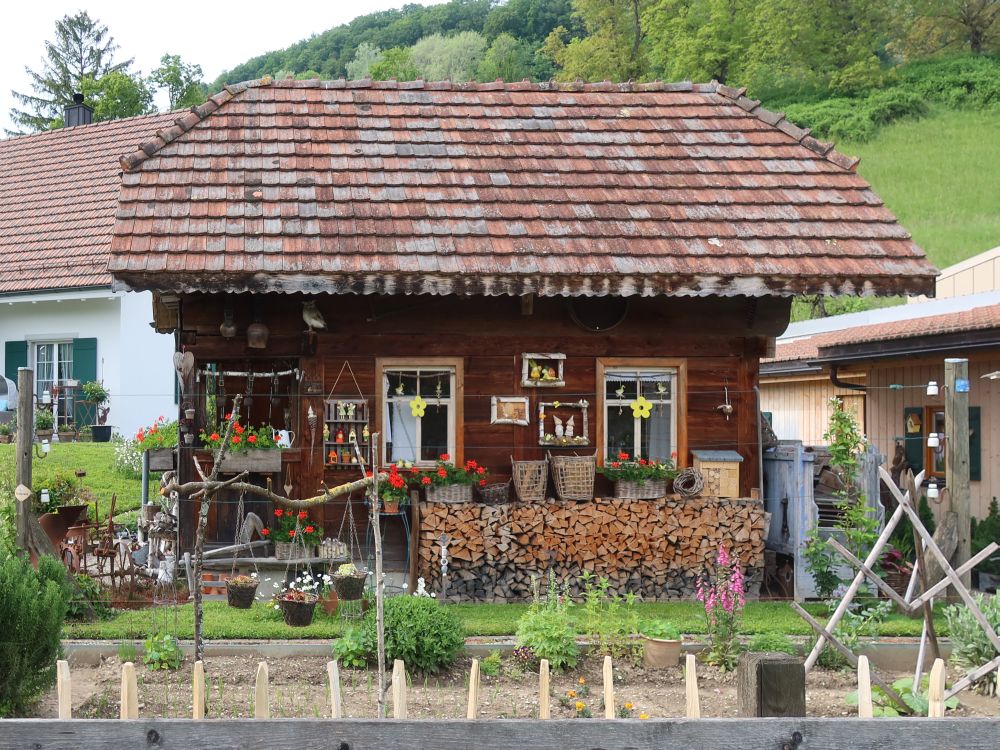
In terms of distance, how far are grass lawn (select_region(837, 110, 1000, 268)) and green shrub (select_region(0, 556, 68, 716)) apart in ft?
116

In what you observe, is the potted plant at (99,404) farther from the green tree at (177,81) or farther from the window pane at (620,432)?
the green tree at (177,81)

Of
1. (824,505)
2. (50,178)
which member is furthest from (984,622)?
(50,178)

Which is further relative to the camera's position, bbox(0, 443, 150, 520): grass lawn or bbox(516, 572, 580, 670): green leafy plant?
bbox(0, 443, 150, 520): grass lawn

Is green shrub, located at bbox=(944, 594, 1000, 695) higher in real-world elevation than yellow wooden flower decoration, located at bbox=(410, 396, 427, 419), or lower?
lower

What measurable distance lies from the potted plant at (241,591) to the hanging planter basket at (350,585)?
35.4 inches

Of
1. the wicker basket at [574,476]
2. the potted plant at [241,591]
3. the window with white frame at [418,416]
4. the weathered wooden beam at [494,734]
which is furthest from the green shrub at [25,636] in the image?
the wicker basket at [574,476]

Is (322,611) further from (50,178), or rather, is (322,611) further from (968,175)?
(968,175)

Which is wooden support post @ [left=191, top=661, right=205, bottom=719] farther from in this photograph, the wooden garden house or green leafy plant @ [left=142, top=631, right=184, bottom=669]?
the wooden garden house

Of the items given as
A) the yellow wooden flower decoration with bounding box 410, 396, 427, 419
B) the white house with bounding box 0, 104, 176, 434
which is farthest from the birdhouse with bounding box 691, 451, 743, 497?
the white house with bounding box 0, 104, 176, 434

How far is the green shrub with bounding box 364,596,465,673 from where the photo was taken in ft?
24.5

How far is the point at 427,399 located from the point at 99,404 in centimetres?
1040

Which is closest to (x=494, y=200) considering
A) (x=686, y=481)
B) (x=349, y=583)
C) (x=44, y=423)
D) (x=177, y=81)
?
(x=686, y=481)

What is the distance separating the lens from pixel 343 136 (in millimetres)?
12258

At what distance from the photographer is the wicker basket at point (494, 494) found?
10633mm
